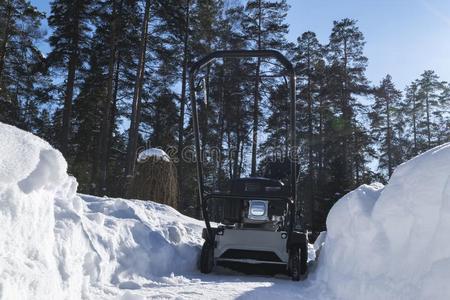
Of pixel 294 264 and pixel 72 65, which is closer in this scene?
pixel 294 264

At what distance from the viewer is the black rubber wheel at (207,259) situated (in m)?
6.68

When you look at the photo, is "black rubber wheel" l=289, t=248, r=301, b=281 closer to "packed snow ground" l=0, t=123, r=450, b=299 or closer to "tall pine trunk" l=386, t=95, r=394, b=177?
"packed snow ground" l=0, t=123, r=450, b=299

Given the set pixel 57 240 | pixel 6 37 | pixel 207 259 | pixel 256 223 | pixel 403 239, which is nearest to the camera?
pixel 57 240

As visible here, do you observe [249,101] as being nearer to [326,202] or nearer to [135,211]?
[326,202]

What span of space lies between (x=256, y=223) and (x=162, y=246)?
1.36 m

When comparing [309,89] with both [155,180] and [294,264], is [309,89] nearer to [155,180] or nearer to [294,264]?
[155,180]

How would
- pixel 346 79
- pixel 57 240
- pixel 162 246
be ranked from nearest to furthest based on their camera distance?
pixel 57 240, pixel 162 246, pixel 346 79

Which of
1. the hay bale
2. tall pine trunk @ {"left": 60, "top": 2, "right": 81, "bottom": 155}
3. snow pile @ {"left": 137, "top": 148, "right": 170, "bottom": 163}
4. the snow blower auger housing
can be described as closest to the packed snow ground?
the snow blower auger housing

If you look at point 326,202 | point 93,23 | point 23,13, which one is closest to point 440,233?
point 326,202

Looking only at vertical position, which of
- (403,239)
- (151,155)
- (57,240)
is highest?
(151,155)

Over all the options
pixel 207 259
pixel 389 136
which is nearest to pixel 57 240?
pixel 207 259

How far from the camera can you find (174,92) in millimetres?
26984

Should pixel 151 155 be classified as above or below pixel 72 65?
below

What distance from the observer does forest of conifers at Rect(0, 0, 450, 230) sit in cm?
2267
